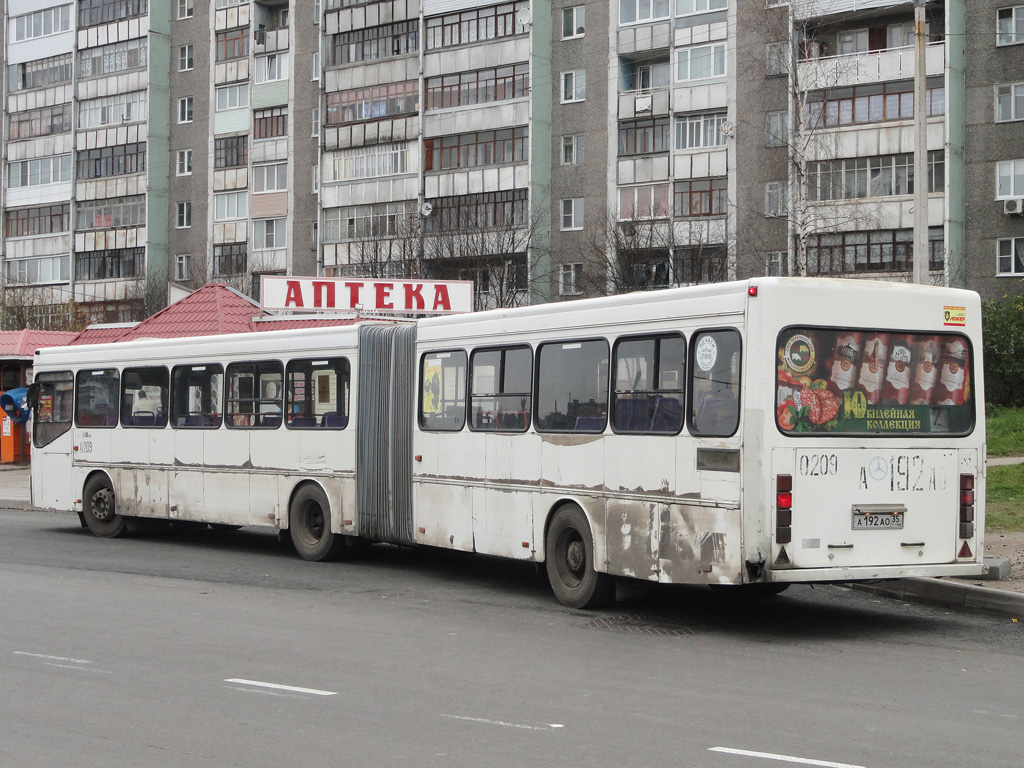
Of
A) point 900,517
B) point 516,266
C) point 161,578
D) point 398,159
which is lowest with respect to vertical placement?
point 161,578

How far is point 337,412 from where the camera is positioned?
51.9ft

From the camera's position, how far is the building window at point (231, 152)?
65.1 metres

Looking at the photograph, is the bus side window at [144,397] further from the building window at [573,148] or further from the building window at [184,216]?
the building window at [184,216]

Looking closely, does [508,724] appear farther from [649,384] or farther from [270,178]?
[270,178]

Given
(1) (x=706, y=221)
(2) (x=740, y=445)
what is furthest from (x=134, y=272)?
(2) (x=740, y=445)

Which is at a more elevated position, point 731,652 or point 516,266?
point 516,266

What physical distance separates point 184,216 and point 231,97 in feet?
22.2

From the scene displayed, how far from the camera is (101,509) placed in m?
19.5

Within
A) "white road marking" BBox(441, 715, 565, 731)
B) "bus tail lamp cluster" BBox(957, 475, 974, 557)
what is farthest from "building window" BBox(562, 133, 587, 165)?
"white road marking" BBox(441, 715, 565, 731)

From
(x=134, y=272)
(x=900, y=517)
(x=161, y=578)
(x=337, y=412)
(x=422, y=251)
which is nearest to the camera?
(x=900, y=517)

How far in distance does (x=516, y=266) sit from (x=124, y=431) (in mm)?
33813

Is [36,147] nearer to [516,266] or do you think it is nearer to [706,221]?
[516,266]

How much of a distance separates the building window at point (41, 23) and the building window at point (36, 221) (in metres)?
9.30

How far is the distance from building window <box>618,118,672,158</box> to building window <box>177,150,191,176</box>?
86.5ft
